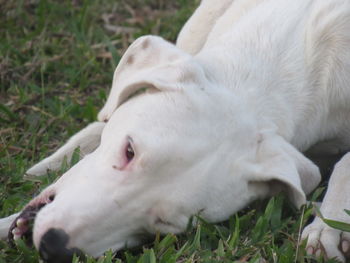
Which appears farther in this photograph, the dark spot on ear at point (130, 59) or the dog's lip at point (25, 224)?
the dark spot on ear at point (130, 59)

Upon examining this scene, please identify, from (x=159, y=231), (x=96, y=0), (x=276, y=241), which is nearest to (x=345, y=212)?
(x=276, y=241)

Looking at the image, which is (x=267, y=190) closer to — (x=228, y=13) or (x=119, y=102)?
(x=119, y=102)

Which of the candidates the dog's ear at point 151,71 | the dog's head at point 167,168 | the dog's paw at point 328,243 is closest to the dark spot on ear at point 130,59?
the dog's ear at point 151,71

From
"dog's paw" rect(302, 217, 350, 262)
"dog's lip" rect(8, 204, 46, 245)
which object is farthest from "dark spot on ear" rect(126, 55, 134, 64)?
"dog's paw" rect(302, 217, 350, 262)

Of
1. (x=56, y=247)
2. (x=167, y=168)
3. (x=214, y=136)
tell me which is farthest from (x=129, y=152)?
(x=56, y=247)

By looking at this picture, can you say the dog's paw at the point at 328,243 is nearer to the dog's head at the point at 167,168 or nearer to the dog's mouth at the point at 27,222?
the dog's head at the point at 167,168

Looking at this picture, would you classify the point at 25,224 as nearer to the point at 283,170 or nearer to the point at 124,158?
the point at 124,158

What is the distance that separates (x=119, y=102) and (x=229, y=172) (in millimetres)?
697

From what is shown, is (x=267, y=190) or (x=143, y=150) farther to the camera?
(x=267, y=190)

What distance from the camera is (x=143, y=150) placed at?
11.1 feet

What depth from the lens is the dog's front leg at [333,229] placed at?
354 cm

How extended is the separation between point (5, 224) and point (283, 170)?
132cm

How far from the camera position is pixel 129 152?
343cm

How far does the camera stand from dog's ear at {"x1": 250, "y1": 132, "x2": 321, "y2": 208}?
3.55 m
